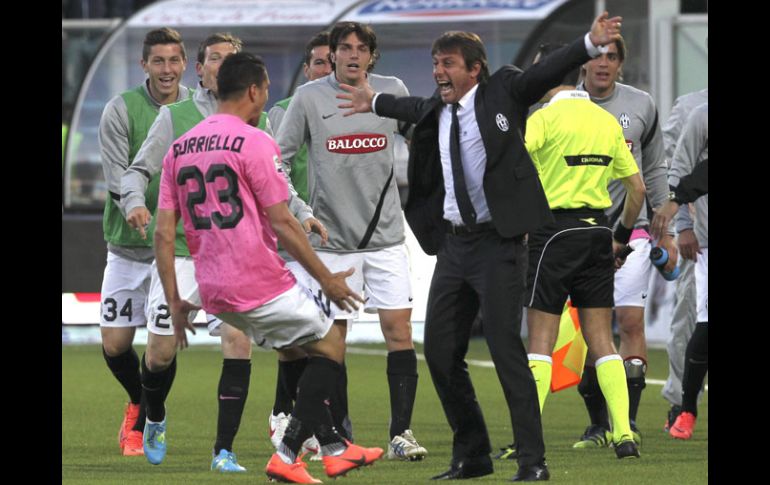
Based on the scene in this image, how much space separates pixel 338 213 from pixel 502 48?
9.74m

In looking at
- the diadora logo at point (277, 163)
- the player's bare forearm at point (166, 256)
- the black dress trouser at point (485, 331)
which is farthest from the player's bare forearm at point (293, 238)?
the black dress trouser at point (485, 331)

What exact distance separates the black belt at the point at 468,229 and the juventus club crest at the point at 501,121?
1.44 ft

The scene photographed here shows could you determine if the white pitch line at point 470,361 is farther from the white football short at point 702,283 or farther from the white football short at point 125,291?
the white football short at point 125,291

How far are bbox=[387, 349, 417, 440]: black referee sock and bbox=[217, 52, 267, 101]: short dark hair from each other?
2.33 m

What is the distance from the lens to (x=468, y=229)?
7777 millimetres

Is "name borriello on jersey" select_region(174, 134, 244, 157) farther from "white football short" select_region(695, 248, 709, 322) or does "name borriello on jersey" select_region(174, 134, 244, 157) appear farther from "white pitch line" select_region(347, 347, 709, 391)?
"white pitch line" select_region(347, 347, 709, 391)

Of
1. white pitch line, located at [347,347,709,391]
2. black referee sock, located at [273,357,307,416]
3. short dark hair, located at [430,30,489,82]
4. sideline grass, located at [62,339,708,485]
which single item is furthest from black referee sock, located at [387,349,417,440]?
white pitch line, located at [347,347,709,391]

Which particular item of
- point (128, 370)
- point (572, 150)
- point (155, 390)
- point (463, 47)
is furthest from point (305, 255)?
point (128, 370)

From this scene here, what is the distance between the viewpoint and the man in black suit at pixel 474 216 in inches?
299

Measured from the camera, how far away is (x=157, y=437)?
8.98 meters

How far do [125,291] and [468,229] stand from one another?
108 inches

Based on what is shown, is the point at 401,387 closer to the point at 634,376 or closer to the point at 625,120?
the point at 634,376
